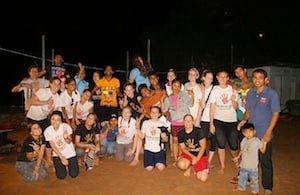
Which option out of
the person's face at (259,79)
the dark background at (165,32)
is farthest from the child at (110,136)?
the dark background at (165,32)

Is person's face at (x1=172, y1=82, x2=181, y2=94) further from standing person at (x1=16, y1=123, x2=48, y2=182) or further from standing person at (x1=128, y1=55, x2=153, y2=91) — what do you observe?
standing person at (x1=16, y1=123, x2=48, y2=182)

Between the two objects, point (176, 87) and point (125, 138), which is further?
point (125, 138)

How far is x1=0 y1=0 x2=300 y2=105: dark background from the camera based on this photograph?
2594 cm

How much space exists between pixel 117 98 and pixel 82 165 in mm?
1957

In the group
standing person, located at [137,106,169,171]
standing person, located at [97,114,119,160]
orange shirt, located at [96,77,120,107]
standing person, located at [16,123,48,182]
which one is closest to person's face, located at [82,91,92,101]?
orange shirt, located at [96,77,120,107]

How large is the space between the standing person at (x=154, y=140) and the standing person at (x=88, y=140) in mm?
968

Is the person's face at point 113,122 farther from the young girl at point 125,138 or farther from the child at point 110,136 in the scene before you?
the young girl at point 125,138

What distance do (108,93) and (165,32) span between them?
21644 mm

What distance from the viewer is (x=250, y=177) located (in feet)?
18.0


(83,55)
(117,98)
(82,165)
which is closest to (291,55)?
(83,55)

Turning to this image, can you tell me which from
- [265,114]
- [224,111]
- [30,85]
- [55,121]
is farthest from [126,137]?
[265,114]

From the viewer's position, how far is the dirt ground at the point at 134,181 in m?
5.65

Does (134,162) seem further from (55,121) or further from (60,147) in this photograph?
(55,121)

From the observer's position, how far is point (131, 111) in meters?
7.95
